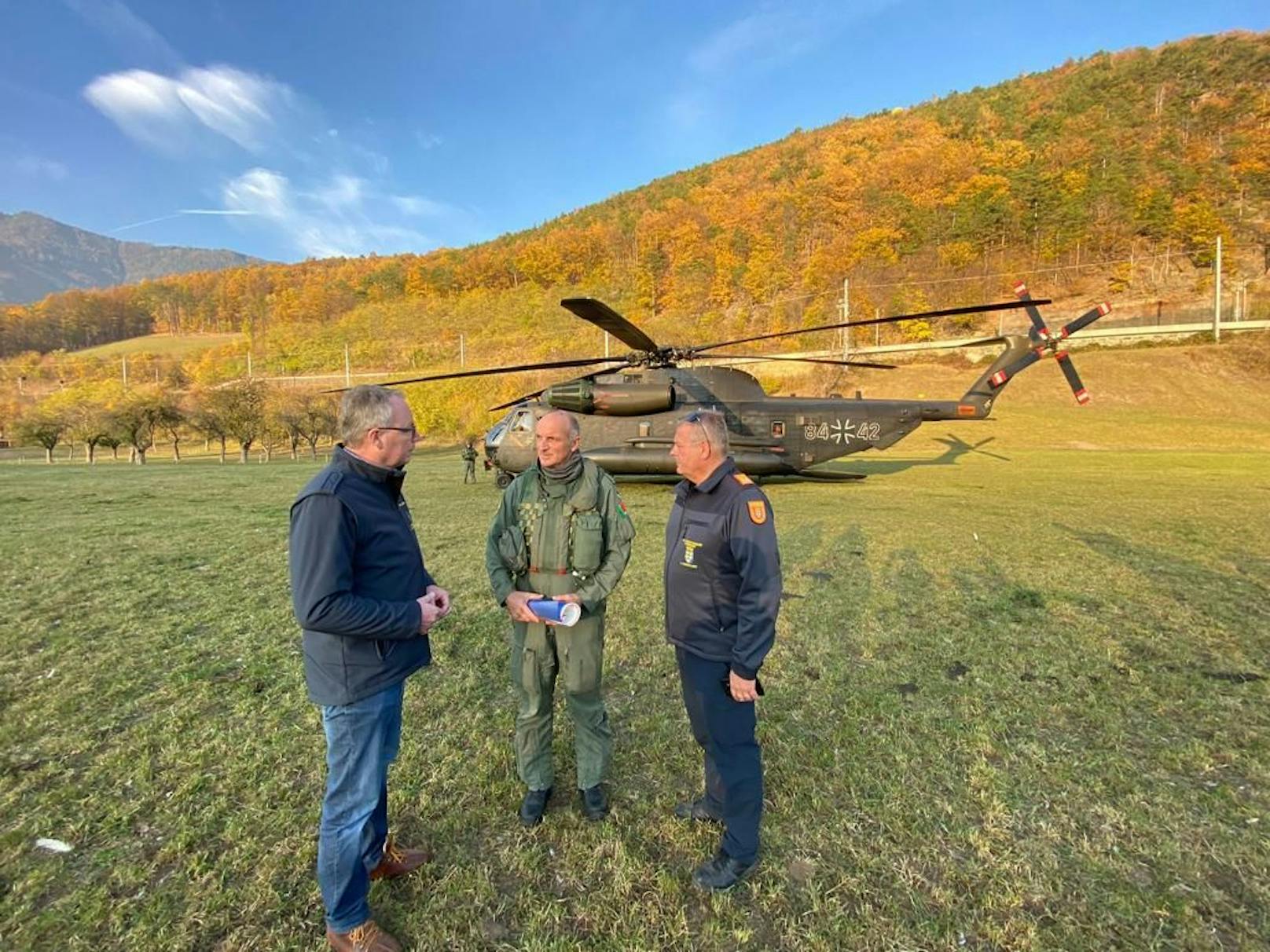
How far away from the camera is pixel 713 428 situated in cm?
251

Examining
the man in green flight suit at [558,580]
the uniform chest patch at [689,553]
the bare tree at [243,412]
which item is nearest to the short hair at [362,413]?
the man in green flight suit at [558,580]

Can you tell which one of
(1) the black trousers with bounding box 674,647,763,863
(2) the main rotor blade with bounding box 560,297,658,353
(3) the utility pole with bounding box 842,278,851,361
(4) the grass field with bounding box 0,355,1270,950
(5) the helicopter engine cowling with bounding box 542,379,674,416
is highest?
(3) the utility pole with bounding box 842,278,851,361

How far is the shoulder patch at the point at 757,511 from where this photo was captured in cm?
237

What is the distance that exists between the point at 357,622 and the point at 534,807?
1589 mm

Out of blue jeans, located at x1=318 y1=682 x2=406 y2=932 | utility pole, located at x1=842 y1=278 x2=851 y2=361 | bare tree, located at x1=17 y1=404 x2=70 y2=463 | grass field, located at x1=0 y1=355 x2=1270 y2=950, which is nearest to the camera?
blue jeans, located at x1=318 y1=682 x2=406 y2=932

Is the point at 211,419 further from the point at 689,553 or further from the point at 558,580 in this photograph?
the point at 689,553

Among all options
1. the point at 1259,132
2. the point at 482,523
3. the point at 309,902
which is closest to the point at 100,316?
the point at 482,523

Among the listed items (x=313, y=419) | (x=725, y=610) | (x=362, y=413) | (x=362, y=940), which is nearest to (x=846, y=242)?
(x=313, y=419)

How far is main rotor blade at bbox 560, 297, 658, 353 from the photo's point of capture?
5.98 metres

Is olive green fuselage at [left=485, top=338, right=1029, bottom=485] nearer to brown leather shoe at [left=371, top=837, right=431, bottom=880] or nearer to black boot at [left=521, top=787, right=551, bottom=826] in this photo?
black boot at [left=521, top=787, right=551, bottom=826]

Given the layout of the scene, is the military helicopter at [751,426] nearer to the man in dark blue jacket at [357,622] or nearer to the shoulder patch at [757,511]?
the shoulder patch at [757,511]

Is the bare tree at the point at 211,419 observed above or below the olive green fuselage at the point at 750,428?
above

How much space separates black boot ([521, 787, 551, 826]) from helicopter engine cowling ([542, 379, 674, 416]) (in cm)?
769

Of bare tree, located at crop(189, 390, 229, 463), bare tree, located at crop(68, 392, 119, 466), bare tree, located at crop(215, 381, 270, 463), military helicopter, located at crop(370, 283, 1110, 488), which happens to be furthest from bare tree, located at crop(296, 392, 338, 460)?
military helicopter, located at crop(370, 283, 1110, 488)
